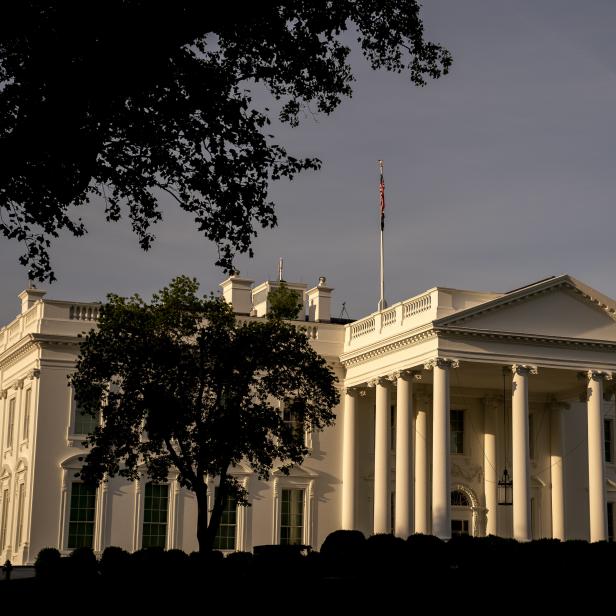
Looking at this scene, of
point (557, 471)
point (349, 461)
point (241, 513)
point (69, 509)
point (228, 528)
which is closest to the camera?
point (69, 509)

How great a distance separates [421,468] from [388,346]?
239 inches

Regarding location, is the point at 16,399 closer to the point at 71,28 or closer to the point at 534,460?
the point at 534,460

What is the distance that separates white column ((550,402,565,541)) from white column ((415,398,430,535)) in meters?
6.35

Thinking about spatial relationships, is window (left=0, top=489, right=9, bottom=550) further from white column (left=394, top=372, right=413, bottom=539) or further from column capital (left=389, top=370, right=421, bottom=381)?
column capital (left=389, top=370, right=421, bottom=381)

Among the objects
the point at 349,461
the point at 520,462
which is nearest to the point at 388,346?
the point at 349,461

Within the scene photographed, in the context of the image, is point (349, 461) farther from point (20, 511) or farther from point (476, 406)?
point (20, 511)

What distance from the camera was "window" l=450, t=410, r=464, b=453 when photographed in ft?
184

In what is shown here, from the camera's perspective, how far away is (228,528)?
5272 centimetres

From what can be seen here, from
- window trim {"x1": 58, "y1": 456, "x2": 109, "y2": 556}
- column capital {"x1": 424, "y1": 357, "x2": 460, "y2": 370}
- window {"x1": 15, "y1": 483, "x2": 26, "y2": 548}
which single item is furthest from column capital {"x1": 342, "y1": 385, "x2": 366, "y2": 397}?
window {"x1": 15, "y1": 483, "x2": 26, "y2": 548}

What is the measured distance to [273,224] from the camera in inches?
836

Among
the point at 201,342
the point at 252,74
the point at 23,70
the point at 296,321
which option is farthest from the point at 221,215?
the point at 296,321

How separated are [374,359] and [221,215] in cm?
3202

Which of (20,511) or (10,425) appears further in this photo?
(10,425)

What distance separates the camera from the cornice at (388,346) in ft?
158
